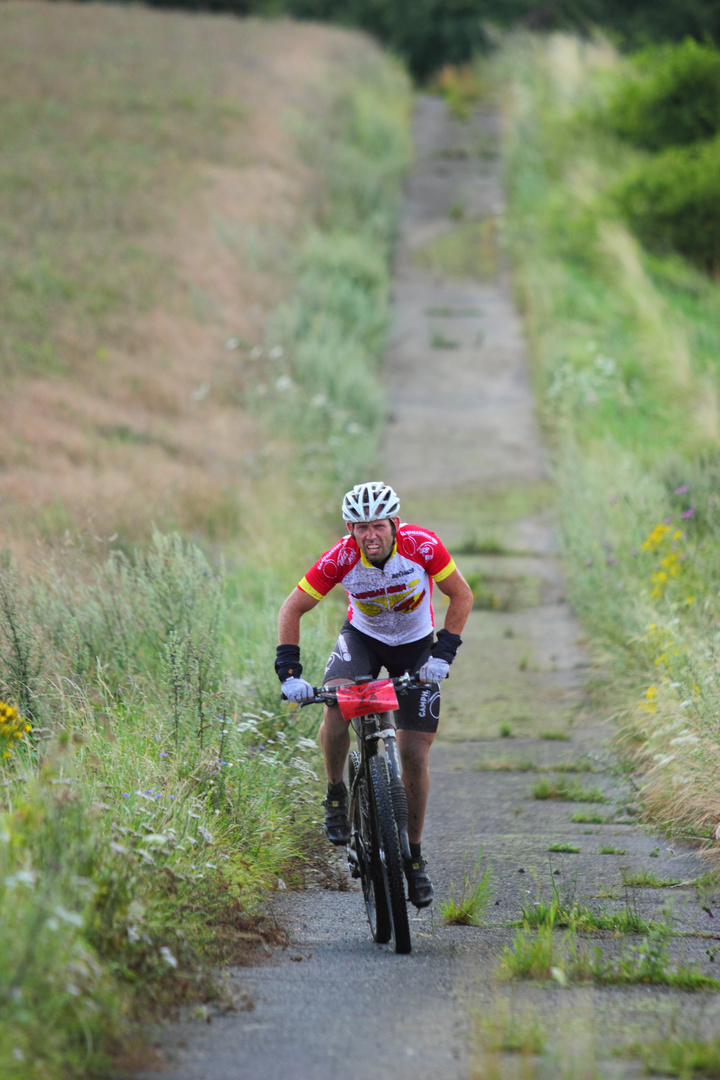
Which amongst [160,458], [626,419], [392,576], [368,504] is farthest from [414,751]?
[626,419]

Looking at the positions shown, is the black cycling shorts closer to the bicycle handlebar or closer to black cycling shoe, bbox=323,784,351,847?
the bicycle handlebar

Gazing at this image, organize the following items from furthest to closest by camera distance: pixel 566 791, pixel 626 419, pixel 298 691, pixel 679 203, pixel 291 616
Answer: pixel 679 203, pixel 626 419, pixel 566 791, pixel 291 616, pixel 298 691

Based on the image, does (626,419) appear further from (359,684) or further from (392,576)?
(359,684)

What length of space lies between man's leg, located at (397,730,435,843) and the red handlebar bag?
432mm

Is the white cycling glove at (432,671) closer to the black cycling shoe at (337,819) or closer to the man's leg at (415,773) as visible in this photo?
the man's leg at (415,773)

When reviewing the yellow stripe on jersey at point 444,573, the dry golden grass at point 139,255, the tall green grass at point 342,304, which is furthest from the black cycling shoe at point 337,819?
the tall green grass at point 342,304

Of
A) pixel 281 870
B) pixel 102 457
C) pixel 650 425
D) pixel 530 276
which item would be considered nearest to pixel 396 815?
pixel 281 870

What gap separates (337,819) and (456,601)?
1277 mm

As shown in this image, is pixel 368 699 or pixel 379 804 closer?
pixel 379 804

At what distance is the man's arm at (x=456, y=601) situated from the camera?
5.75m

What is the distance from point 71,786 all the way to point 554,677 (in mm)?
6280

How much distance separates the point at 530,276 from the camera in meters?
20.9

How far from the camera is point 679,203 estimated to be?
742 inches

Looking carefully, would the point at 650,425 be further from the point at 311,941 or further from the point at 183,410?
the point at 311,941
